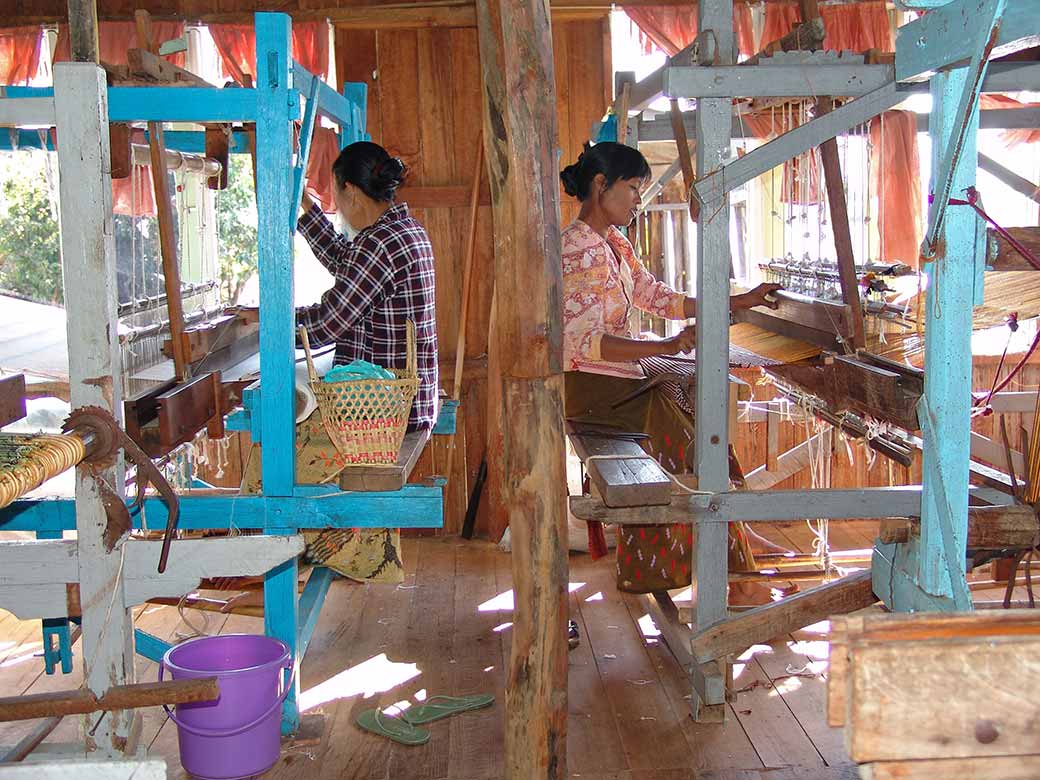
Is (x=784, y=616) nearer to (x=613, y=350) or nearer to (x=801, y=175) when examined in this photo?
(x=613, y=350)

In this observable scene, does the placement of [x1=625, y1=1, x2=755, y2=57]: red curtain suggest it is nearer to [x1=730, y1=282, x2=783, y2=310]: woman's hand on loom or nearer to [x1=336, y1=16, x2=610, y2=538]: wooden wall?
[x1=336, y1=16, x2=610, y2=538]: wooden wall

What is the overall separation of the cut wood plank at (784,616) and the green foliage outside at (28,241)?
5.90m

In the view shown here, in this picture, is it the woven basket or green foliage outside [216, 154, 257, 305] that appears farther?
green foliage outside [216, 154, 257, 305]

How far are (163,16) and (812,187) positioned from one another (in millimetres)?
3198

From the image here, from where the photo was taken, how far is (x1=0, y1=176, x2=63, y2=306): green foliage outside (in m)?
7.52

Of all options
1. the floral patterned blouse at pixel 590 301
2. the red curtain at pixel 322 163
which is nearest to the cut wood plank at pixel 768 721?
the floral patterned blouse at pixel 590 301

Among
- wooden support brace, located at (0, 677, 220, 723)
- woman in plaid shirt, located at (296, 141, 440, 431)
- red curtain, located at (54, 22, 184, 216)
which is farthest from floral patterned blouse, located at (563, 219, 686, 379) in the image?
red curtain, located at (54, 22, 184, 216)

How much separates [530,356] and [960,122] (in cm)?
99

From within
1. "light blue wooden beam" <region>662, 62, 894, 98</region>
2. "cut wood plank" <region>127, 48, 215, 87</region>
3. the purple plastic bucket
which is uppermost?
"cut wood plank" <region>127, 48, 215, 87</region>

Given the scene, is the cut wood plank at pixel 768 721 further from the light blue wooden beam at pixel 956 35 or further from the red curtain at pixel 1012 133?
the red curtain at pixel 1012 133

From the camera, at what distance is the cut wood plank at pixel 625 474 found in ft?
9.60

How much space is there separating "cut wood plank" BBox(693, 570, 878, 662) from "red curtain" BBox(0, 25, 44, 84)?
4223 mm

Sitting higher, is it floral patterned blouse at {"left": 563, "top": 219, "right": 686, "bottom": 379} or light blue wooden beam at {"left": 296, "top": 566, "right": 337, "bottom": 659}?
floral patterned blouse at {"left": 563, "top": 219, "right": 686, "bottom": 379}

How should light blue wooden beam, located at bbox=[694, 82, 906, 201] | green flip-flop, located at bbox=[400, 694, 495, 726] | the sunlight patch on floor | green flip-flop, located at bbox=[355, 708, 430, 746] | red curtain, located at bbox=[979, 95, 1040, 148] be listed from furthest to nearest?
red curtain, located at bbox=[979, 95, 1040, 148], the sunlight patch on floor, green flip-flop, located at bbox=[400, 694, 495, 726], green flip-flop, located at bbox=[355, 708, 430, 746], light blue wooden beam, located at bbox=[694, 82, 906, 201]
